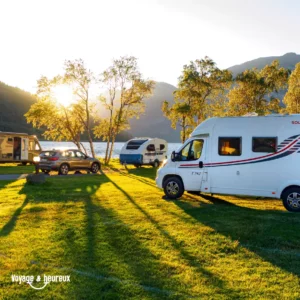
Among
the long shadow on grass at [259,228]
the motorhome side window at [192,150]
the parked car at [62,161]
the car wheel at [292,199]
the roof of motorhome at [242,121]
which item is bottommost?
the long shadow on grass at [259,228]

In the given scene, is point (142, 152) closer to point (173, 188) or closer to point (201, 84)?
point (201, 84)

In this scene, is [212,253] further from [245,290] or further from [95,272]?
[95,272]

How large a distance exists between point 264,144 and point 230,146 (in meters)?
1.07

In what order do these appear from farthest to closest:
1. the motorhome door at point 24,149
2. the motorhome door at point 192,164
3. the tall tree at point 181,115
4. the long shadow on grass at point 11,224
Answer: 1. the tall tree at point 181,115
2. the motorhome door at point 24,149
3. the motorhome door at point 192,164
4. the long shadow on grass at point 11,224

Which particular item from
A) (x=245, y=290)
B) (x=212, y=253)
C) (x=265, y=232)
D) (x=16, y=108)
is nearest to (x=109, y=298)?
(x=245, y=290)

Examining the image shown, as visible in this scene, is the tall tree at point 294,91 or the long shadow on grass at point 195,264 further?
the tall tree at point 294,91

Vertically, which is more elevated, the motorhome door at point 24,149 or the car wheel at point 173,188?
the motorhome door at point 24,149

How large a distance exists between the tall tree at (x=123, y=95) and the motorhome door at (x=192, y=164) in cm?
2312

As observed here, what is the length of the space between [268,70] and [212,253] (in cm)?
2791

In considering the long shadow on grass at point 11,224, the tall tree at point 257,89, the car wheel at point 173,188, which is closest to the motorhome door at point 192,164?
the car wheel at point 173,188

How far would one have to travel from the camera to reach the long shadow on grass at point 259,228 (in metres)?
6.28

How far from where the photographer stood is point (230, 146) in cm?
1148

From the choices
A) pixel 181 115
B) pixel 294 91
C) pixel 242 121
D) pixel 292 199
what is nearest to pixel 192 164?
pixel 242 121

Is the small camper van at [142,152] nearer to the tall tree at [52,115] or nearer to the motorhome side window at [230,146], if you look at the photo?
the tall tree at [52,115]
